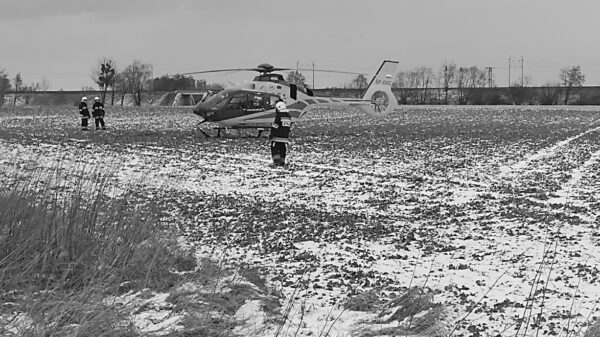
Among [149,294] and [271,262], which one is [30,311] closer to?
[149,294]

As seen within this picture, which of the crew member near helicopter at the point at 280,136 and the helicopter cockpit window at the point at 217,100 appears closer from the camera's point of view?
the crew member near helicopter at the point at 280,136

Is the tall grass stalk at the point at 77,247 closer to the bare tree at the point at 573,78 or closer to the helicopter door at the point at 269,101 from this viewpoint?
the helicopter door at the point at 269,101

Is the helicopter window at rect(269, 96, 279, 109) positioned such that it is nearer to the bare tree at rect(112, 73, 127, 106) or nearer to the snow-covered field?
the snow-covered field

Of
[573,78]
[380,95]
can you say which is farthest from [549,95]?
[380,95]

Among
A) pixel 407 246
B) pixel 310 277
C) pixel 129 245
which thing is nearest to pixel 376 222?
pixel 407 246

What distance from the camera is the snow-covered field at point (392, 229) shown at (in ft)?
17.3

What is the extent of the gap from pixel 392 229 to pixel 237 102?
14.3m

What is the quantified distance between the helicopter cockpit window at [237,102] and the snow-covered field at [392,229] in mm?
4733

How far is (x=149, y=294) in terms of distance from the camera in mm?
5422

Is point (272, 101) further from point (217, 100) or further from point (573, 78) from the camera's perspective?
point (573, 78)

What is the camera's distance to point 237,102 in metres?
22.0

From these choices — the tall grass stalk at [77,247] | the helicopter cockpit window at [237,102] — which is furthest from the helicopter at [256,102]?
the tall grass stalk at [77,247]

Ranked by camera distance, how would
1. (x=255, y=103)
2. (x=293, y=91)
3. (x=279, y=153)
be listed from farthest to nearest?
(x=293, y=91), (x=255, y=103), (x=279, y=153)

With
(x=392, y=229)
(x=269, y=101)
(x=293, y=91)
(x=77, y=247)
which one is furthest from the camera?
(x=293, y=91)
